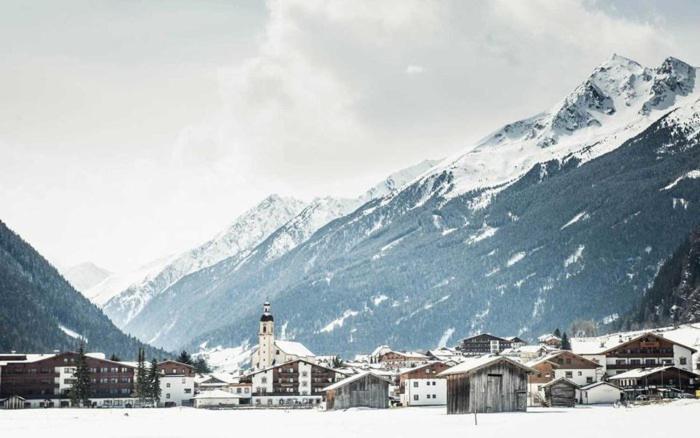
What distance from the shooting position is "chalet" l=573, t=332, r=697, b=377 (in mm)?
160875

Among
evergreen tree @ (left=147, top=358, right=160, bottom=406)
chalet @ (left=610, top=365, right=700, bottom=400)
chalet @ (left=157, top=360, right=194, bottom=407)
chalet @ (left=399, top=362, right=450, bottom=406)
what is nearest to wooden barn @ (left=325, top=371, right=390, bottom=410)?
chalet @ (left=399, top=362, right=450, bottom=406)

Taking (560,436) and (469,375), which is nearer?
(560,436)

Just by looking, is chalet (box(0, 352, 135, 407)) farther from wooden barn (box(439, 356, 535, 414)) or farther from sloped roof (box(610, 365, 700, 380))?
sloped roof (box(610, 365, 700, 380))

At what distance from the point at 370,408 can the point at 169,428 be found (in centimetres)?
5095

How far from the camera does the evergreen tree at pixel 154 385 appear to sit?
6245 inches

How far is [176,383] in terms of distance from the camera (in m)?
174

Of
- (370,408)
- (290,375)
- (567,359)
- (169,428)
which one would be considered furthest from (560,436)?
(290,375)

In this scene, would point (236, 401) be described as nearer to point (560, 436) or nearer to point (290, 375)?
point (290, 375)

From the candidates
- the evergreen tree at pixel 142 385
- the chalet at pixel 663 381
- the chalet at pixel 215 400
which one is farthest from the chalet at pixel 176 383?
the chalet at pixel 663 381

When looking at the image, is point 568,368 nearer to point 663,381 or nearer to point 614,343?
point 663,381

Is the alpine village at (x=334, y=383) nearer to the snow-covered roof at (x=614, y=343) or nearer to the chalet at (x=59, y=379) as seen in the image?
the chalet at (x=59, y=379)

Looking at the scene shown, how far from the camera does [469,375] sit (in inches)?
4210

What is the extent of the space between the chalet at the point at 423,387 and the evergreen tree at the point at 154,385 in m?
39.3

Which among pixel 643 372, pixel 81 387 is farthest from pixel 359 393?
pixel 81 387
